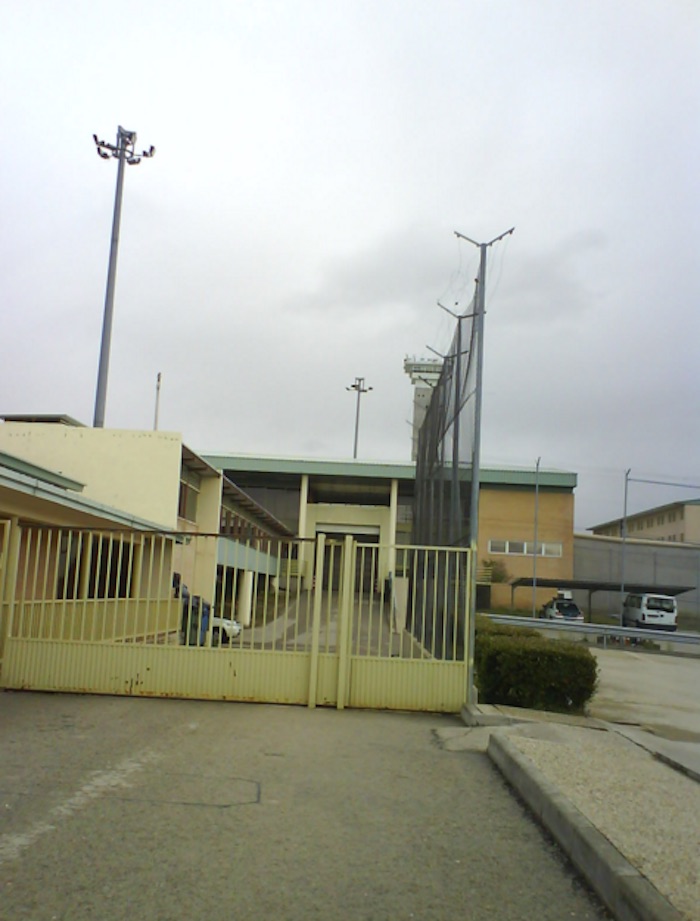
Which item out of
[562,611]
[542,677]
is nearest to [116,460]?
[542,677]

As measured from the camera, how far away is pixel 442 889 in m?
4.79

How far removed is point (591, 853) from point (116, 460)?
65.3ft

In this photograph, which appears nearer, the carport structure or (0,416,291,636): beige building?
(0,416,291,636): beige building

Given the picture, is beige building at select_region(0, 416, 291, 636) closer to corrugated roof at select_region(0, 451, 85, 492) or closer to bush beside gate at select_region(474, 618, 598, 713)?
corrugated roof at select_region(0, 451, 85, 492)

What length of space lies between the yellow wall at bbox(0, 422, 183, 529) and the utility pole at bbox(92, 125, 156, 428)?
4.16 metres

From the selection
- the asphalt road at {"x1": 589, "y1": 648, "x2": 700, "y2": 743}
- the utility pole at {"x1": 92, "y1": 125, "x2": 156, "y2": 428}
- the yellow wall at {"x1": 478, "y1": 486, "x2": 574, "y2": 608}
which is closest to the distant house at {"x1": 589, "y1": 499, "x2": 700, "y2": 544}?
the yellow wall at {"x1": 478, "y1": 486, "x2": 574, "y2": 608}

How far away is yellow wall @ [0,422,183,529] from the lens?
2312 centimetres

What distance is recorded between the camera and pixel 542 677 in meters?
11.6

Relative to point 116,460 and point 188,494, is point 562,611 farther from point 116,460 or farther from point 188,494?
point 116,460

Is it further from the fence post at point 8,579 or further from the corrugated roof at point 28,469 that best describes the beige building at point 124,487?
the fence post at point 8,579

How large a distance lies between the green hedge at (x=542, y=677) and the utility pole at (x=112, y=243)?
747 inches

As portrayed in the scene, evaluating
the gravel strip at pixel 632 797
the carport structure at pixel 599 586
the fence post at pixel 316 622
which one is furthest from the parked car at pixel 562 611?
the gravel strip at pixel 632 797

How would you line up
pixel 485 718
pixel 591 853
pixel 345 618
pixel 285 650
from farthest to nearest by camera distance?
pixel 285 650 → pixel 345 618 → pixel 485 718 → pixel 591 853

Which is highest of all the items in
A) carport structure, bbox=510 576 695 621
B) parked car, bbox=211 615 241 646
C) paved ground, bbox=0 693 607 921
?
carport structure, bbox=510 576 695 621
